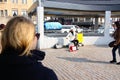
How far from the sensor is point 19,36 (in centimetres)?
231

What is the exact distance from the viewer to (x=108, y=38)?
22297 millimetres

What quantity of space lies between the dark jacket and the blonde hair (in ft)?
0.18

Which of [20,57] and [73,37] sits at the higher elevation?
[20,57]

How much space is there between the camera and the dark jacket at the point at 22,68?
2.28 metres

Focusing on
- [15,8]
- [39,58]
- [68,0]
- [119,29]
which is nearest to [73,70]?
[119,29]

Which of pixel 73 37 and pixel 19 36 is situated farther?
pixel 73 37

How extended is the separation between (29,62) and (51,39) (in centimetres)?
1826

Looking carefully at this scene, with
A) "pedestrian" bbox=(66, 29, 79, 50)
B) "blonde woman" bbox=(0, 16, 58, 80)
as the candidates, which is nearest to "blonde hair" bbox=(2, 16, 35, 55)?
"blonde woman" bbox=(0, 16, 58, 80)

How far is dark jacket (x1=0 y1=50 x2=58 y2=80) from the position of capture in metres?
2.28

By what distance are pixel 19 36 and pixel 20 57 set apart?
0.15 meters

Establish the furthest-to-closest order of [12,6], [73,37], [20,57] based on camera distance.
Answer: [12,6], [73,37], [20,57]

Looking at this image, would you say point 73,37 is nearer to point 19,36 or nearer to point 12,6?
point 19,36

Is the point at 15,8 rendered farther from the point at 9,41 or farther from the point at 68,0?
the point at 9,41

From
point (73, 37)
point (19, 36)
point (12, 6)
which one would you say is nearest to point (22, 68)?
point (19, 36)
